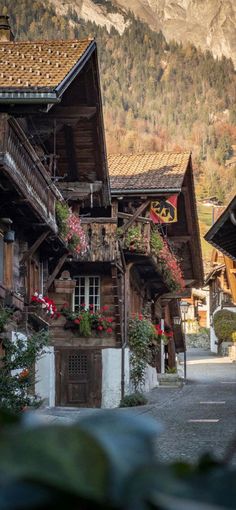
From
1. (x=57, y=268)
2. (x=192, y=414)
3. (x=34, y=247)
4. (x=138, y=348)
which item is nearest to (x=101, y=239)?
(x=57, y=268)

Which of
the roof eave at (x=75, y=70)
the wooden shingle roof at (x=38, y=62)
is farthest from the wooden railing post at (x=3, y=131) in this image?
the roof eave at (x=75, y=70)

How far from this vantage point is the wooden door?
24.3 m

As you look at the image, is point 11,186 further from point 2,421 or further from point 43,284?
point 2,421

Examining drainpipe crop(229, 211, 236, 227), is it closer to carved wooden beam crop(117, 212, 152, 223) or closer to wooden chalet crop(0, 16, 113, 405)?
wooden chalet crop(0, 16, 113, 405)

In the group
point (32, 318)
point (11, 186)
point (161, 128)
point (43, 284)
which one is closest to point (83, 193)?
point (43, 284)

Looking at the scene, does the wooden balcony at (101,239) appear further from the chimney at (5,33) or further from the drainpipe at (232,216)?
the drainpipe at (232,216)

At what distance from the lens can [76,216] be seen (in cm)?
2186

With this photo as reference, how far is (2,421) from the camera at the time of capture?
912 mm

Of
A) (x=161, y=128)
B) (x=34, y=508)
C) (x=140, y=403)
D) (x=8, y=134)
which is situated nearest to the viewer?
(x=34, y=508)

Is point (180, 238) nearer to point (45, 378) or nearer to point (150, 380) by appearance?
point (150, 380)

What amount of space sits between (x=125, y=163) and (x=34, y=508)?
28328 mm

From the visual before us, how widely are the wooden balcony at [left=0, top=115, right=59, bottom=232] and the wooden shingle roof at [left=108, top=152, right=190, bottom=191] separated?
23.5 feet

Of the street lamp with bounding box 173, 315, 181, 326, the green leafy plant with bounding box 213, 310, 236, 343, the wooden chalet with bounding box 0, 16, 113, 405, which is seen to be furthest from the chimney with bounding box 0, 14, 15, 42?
the green leafy plant with bounding box 213, 310, 236, 343

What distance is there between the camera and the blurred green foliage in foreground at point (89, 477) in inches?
31.2
